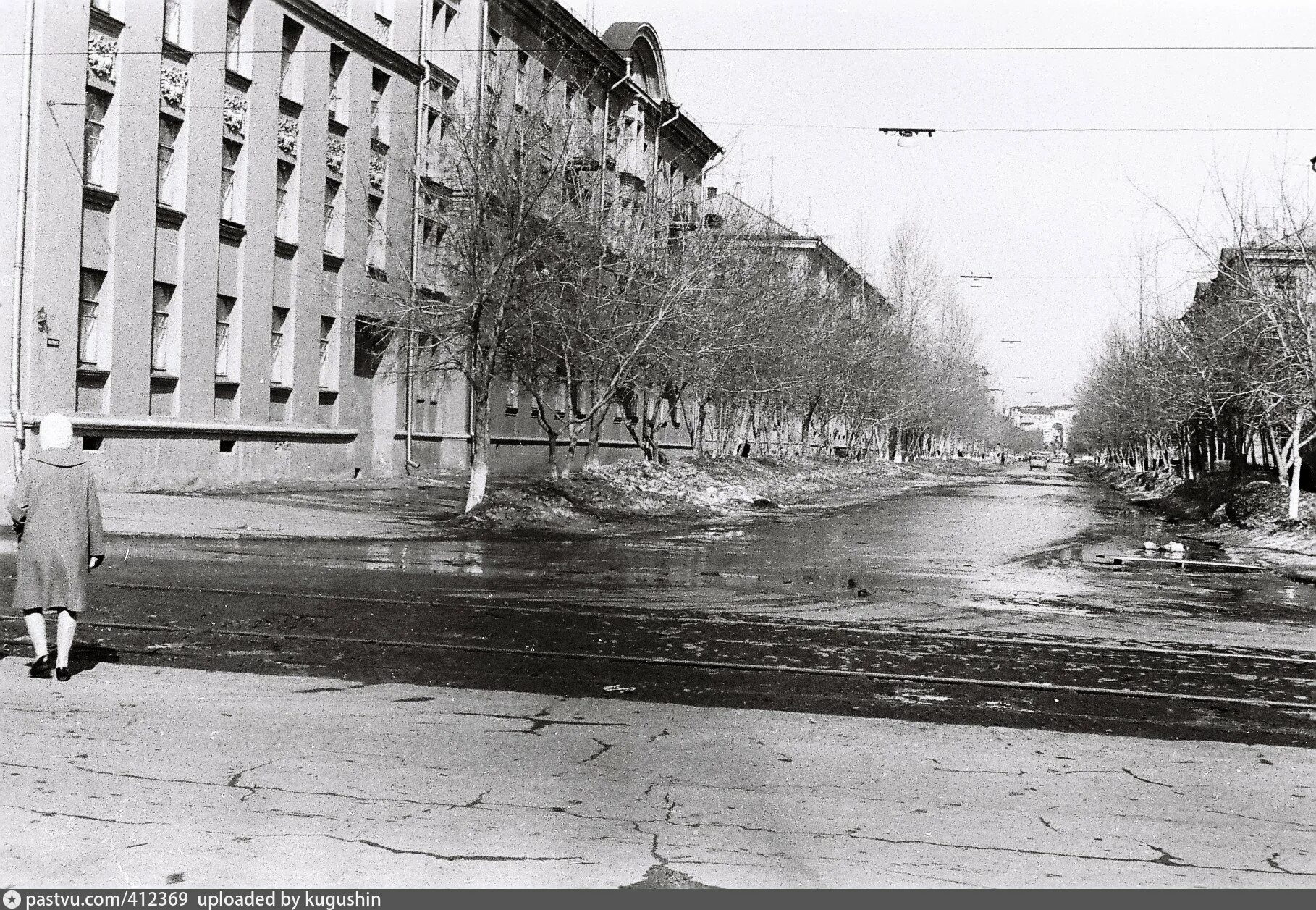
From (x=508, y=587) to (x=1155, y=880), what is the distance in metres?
10.2

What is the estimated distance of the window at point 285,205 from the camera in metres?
30.3

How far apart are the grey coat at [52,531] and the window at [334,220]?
24.6 metres

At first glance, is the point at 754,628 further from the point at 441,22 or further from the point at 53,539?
the point at 441,22

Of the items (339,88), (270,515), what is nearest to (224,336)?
(339,88)

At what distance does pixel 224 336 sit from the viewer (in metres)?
28.6

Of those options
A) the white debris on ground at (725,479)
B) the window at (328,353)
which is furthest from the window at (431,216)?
the white debris on ground at (725,479)

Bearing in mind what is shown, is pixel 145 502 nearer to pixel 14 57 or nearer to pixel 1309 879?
pixel 14 57

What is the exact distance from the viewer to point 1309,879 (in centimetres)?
476

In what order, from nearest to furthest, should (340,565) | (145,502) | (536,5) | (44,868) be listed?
(44,868)
(340,565)
(145,502)
(536,5)

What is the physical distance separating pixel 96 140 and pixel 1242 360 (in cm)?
2329

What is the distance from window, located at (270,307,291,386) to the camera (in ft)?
100

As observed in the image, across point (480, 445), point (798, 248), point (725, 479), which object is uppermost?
point (798, 248)

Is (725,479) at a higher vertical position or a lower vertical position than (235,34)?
lower

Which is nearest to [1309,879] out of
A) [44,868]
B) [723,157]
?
[44,868]
